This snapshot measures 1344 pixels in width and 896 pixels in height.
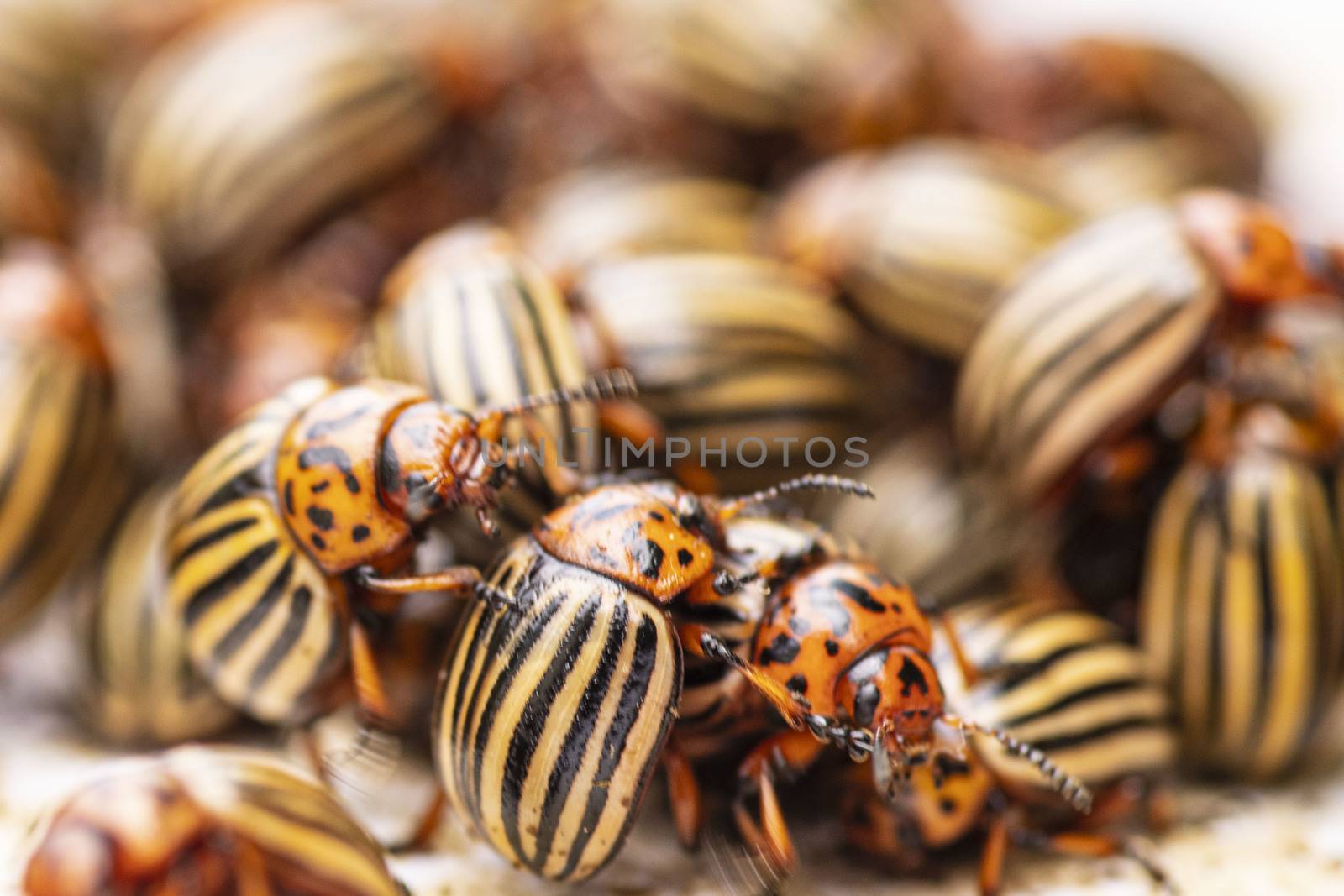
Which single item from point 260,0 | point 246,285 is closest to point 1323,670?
point 246,285

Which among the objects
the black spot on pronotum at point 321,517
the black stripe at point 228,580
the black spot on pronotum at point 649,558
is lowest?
the black stripe at point 228,580

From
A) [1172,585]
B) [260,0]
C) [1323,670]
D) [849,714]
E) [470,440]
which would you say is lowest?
[1323,670]

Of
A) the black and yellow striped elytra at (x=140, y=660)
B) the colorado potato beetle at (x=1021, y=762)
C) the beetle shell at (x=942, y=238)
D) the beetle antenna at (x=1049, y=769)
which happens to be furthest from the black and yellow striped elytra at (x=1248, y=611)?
the black and yellow striped elytra at (x=140, y=660)

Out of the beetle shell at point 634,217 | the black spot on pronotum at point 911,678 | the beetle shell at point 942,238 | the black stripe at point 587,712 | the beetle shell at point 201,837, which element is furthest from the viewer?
the beetle shell at point 634,217

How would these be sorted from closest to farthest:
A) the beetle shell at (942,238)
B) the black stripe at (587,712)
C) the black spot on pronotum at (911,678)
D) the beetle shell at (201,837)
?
the beetle shell at (201,837), the black stripe at (587,712), the black spot on pronotum at (911,678), the beetle shell at (942,238)

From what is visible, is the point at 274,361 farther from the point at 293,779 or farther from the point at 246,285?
the point at 293,779

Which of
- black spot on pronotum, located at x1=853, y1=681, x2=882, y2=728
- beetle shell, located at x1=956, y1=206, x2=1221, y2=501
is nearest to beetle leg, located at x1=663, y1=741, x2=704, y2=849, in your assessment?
black spot on pronotum, located at x1=853, y1=681, x2=882, y2=728

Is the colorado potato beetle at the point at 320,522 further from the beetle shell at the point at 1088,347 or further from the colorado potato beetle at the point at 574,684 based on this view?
the beetle shell at the point at 1088,347
